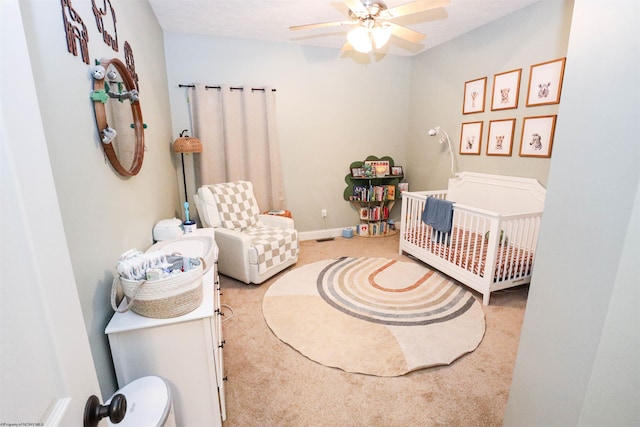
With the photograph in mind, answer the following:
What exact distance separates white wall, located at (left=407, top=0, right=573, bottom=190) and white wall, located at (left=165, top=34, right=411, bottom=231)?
1.01 ft

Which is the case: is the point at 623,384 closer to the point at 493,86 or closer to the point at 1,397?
the point at 1,397

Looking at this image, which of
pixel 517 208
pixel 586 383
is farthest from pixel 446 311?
pixel 586 383

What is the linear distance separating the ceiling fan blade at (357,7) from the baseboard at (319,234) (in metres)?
2.81

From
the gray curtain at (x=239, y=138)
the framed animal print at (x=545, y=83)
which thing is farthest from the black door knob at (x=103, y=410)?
the framed animal print at (x=545, y=83)

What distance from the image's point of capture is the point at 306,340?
2.04 metres

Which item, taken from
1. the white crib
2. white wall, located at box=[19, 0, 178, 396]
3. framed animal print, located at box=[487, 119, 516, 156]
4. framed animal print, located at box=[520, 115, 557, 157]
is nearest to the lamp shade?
white wall, located at box=[19, 0, 178, 396]

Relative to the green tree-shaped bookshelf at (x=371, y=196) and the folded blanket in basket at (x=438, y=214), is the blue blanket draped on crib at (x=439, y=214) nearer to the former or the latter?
the folded blanket in basket at (x=438, y=214)

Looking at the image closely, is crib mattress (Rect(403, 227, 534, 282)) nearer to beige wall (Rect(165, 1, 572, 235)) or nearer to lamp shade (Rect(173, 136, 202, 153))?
beige wall (Rect(165, 1, 572, 235))

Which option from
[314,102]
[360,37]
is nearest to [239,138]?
[314,102]

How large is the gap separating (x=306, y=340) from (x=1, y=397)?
1.81m

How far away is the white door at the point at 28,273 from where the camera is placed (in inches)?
16.3

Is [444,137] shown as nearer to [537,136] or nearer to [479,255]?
[537,136]

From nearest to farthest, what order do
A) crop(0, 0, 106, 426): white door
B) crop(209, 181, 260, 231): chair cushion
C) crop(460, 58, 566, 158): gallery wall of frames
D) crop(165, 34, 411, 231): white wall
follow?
crop(0, 0, 106, 426): white door < crop(460, 58, 566, 158): gallery wall of frames < crop(209, 181, 260, 231): chair cushion < crop(165, 34, 411, 231): white wall

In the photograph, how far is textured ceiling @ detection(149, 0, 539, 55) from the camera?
265cm
